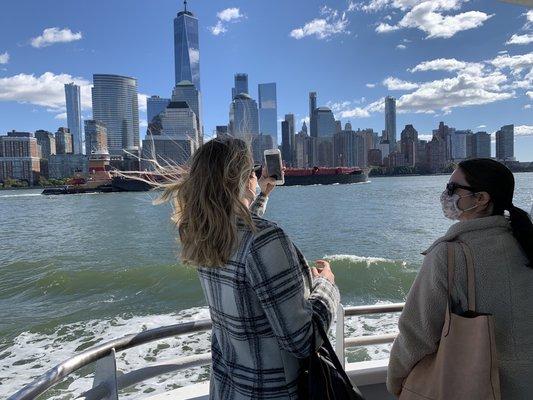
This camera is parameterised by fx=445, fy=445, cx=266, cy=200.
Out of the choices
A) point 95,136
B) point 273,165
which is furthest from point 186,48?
point 273,165

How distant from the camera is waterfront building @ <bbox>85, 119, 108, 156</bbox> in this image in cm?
8907

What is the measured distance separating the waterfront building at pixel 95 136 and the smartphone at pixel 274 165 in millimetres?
86884

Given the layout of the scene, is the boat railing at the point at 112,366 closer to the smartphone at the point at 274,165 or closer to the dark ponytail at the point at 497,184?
the smartphone at the point at 274,165

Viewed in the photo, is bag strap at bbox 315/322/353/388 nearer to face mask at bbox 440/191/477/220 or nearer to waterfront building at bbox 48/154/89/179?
face mask at bbox 440/191/477/220

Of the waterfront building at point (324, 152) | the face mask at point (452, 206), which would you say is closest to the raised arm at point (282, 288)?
the face mask at point (452, 206)

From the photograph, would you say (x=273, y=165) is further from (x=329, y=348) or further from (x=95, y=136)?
(x=95, y=136)

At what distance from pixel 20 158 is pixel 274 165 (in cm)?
11786

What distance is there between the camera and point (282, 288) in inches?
40.5

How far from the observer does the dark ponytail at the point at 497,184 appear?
47.1 inches

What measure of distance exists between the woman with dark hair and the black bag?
20 centimetres

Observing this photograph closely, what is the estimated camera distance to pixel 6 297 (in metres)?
10.3

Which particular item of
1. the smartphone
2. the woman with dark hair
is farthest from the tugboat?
the woman with dark hair

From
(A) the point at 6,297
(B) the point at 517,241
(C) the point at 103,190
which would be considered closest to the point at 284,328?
(B) the point at 517,241

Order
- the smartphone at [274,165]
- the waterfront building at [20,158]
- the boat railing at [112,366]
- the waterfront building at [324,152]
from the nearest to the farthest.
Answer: the boat railing at [112,366]
the smartphone at [274,165]
the waterfront building at [324,152]
the waterfront building at [20,158]
